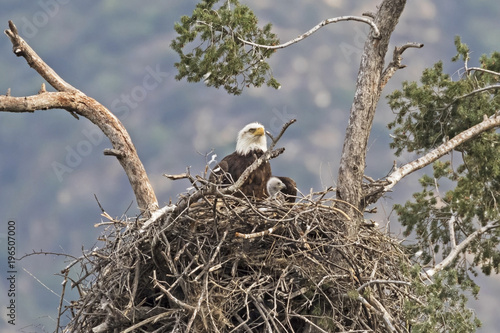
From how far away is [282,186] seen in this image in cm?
838

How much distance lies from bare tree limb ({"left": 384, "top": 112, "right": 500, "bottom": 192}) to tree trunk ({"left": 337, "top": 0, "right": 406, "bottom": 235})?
47cm

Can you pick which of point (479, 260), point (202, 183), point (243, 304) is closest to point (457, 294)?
point (243, 304)

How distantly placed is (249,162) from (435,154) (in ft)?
6.96

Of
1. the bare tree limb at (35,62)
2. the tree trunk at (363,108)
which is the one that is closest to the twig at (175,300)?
the tree trunk at (363,108)

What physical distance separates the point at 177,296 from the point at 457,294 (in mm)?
2611

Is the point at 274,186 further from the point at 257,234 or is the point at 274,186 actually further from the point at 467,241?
the point at 467,241

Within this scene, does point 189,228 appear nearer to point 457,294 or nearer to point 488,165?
point 457,294

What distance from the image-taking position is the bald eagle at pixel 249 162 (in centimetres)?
857

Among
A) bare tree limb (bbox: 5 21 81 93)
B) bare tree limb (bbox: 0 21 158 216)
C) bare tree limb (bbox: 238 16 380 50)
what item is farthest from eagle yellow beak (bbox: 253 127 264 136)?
bare tree limb (bbox: 5 21 81 93)

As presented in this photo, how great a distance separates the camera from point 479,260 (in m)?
11.3

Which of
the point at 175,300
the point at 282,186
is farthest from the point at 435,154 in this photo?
the point at 175,300

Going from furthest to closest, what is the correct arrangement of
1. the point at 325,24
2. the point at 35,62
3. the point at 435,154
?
the point at 35,62 → the point at 435,154 → the point at 325,24

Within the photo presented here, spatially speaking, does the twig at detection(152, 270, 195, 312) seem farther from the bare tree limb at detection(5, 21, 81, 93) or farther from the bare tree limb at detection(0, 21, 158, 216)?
the bare tree limb at detection(5, 21, 81, 93)

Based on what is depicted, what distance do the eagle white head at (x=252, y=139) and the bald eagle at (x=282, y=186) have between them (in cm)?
61
